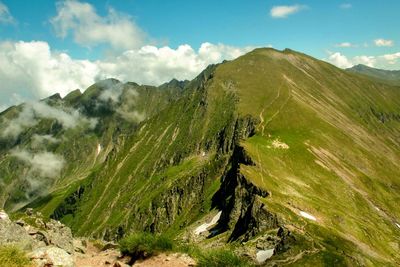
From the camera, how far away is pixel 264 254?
71625mm

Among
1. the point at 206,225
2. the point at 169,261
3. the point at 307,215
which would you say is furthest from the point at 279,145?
the point at 169,261

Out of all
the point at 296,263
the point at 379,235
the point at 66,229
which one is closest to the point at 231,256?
the point at 66,229

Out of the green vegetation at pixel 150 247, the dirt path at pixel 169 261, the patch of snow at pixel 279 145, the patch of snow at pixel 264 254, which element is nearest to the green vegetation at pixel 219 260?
the green vegetation at pixel 150 247

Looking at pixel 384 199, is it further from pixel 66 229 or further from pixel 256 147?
pixel 66 229

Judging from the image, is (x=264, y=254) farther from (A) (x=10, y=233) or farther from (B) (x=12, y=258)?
(B) (x=12, y=258)

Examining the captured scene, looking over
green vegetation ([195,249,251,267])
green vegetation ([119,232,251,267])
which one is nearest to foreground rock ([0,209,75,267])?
green vegetation ([119,232,251,267])

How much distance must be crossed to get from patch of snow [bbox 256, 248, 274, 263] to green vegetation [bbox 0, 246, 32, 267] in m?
51.0

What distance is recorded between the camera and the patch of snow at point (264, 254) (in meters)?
69.1

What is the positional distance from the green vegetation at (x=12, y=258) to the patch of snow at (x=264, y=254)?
51.0 meters

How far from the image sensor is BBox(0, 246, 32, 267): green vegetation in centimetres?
2109

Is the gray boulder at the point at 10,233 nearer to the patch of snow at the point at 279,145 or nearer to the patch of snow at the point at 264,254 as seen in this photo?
A: the patch of snow at the point at 264,254

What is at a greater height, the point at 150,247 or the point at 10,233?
the point at 10,233

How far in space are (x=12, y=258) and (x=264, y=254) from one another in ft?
182

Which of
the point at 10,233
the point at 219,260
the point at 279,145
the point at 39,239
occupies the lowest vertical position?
the point at 279,145
